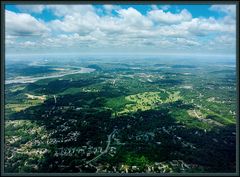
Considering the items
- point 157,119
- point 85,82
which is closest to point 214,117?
point 157,119

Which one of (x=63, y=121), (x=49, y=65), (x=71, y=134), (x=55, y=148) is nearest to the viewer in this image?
(x=55, y=148)

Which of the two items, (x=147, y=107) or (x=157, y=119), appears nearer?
(x=157, y=119)

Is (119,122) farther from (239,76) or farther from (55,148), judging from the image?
(239,76)

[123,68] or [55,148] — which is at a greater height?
[123,68]

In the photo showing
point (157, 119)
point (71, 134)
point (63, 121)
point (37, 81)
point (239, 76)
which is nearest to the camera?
point (239, 76)

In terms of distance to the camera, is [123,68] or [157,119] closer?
[157,119]

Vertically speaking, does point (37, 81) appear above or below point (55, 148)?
above

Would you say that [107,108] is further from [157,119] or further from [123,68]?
[123,68]

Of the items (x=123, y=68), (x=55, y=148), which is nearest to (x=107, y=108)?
(x=55, y=148)

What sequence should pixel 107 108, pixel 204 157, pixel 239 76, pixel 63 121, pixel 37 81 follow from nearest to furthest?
pixel 239 76 < pixel 204 157 < pixel 63 121 < pixel 107 108 < pixel 37 81
